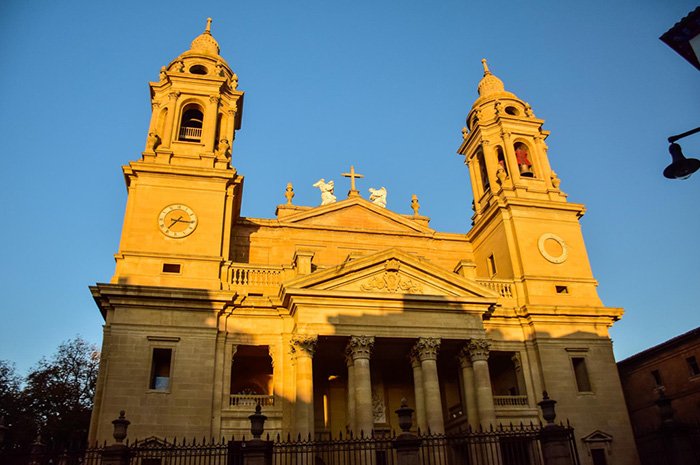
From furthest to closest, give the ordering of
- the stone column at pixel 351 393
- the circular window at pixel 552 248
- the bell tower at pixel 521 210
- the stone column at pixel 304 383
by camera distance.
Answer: the circular window at pixel 552 248 < the bell tower at pixel 521 210 < the stone column at pixel 351 393 < the stone column at pixel 304 383

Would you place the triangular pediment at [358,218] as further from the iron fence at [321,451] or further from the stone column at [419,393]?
the iron fence at [321,451]

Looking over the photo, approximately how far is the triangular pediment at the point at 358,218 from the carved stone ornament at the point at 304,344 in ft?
30.2

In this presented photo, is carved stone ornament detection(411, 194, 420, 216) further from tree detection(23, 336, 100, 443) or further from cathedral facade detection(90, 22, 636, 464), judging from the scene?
tree detection(23, 336, 100, 443)

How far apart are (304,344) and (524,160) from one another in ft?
60.9

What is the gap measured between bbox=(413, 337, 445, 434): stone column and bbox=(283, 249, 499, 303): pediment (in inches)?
86.7

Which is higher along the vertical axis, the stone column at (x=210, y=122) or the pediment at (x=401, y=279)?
the stone column at (x=210, y=122)

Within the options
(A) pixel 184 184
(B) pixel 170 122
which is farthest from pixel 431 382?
(B) pixel 170 122

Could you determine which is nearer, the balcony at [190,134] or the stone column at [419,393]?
the stone column at [419,393]

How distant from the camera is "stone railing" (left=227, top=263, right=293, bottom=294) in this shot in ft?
88.2

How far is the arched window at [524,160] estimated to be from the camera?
34.4m

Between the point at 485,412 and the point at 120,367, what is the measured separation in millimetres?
15108

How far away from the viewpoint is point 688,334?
30.5 meters

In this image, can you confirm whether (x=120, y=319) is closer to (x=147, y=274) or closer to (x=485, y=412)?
(x=147, y=274)

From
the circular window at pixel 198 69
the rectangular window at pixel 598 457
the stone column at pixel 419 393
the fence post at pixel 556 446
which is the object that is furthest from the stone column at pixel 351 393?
the circular window at pixel 198 69
